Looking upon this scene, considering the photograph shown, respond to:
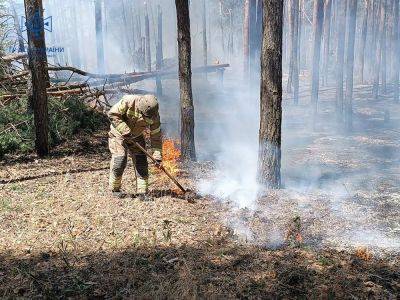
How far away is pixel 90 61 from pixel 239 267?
58.8 metres

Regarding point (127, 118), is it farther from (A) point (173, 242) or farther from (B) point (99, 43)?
(B) point (99, 43)

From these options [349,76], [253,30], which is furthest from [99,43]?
[349,76]

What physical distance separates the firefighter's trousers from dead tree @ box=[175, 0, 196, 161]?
7.85 feet

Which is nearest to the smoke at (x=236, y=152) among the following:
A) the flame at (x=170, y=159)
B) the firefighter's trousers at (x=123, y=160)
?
the flame at (x=170, y=159)

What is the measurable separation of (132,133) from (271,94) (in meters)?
2.70

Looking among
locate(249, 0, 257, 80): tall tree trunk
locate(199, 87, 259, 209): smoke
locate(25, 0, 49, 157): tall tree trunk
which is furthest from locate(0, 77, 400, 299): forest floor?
locate(249, 0, 257, 80): tall tree trunk

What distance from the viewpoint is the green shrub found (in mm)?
9336

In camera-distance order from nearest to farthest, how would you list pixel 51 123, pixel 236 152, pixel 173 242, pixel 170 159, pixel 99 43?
pixel 173 242, pixel 170 159, pixel 51 123, pixel 236 152, pixel 99 43

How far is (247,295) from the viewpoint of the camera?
4.02 metres

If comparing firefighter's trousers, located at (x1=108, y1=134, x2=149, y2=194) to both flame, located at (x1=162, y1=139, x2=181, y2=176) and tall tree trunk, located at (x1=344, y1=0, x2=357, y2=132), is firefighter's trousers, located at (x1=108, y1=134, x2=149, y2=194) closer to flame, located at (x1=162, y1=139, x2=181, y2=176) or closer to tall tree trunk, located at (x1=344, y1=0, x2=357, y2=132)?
flame, located at (x1=162, y1=139, x2=181, y2=176)

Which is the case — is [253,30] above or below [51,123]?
above

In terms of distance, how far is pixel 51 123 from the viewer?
33.4 ft

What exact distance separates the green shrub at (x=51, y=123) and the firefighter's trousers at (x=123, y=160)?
351cm

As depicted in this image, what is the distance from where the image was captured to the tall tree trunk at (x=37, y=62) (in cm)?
861
